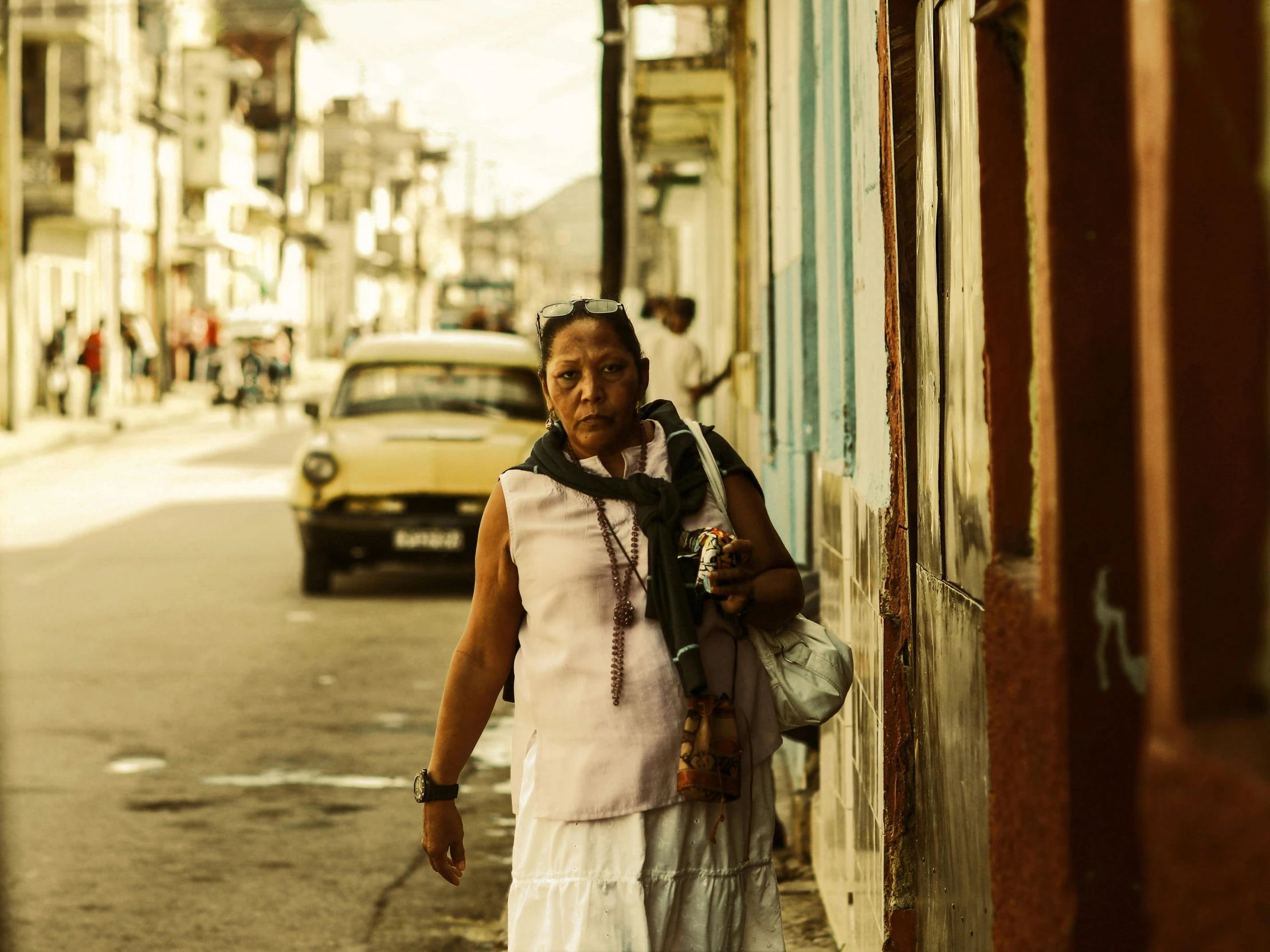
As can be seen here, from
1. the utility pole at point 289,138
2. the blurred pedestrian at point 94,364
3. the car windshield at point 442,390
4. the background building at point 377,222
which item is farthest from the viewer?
the background building at point 377,222

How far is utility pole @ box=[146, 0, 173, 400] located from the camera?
3862 cm

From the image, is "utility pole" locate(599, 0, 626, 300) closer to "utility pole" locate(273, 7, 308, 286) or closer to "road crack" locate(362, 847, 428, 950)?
"road crack" locate(362, 847, 428, 950)

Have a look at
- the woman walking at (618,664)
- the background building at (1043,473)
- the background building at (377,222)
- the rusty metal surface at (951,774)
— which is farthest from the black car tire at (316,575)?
the background building at (377,222)

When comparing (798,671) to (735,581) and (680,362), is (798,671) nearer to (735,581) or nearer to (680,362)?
(735,581)

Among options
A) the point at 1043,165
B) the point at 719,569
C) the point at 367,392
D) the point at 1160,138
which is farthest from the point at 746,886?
the point at 367,392

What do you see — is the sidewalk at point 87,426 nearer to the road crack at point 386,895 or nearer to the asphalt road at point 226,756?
the asphalt road at point 226,756

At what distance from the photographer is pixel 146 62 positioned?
43031 millimetres

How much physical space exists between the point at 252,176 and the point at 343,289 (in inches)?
914

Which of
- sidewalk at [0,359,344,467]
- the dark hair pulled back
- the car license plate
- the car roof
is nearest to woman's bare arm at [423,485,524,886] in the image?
the dark hair pulled back

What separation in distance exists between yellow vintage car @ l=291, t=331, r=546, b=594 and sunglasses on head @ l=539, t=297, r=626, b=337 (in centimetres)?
826

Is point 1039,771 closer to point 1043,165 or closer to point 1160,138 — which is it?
point 1043,165

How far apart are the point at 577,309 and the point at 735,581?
53 centimetres

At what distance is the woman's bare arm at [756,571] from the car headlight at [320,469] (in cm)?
866

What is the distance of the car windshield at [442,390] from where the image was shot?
12.4 m
